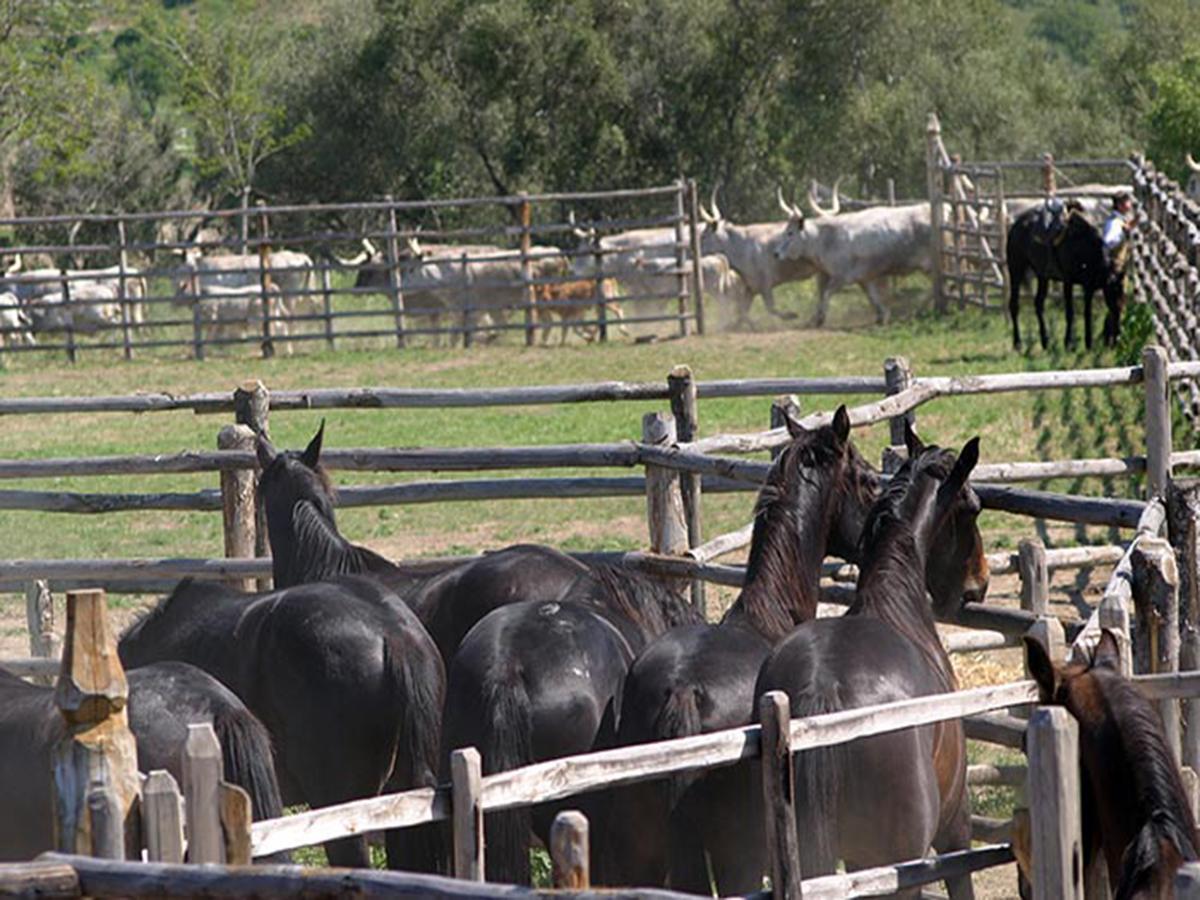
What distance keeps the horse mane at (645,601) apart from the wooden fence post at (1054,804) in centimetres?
263

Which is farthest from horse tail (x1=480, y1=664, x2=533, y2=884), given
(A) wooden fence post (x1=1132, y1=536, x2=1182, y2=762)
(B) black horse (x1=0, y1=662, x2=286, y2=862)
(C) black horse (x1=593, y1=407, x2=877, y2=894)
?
(A) wooden fence post (x1=1132, y1=536, x2=1182, y2=762)

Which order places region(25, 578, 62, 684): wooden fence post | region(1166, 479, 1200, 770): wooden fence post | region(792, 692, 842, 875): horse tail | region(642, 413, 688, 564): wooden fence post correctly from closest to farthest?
region(792, 692, 842, 875): horse tail < region(1166, 479, 1200, 770): wooden fence post < region(642, 413, 688, 564): wooden fence post < region(25, 578, 62, 684): wooden fence post

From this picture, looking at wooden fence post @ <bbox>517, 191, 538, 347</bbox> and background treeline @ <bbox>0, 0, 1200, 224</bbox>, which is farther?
background treeline @ <bbox>0, 0, 1200, 224</bbox>

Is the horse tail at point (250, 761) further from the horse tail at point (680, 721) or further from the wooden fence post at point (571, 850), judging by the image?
the wooden fence post at point (571, 850)

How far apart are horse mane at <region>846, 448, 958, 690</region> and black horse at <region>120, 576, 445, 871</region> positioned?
1.50m

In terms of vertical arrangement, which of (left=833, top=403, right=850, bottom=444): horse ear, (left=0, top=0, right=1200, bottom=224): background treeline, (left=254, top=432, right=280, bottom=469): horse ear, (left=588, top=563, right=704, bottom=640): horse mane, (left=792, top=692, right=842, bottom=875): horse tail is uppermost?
(left=0, top=0, right=1200, bottom=224): background treeline

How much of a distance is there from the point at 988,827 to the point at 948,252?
21.9 meters

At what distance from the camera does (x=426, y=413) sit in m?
20.0

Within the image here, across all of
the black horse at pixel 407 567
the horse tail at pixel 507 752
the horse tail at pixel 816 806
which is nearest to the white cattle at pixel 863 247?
the black horse at pixel 407 567

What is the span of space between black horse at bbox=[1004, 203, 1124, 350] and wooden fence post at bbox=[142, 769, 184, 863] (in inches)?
759

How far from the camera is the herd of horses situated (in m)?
4.99

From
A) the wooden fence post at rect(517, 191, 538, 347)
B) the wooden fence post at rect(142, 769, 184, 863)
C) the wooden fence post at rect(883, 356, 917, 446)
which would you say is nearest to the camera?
the wooden fence post at rect(142, 769, 184, 863)

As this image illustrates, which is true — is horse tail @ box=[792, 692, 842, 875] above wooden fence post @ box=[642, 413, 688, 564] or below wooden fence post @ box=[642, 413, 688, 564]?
below

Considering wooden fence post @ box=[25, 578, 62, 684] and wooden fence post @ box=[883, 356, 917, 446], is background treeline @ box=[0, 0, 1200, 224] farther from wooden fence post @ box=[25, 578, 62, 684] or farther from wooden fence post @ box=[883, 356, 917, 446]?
wooden fence post @ box=[883, 356, 917, 446]
